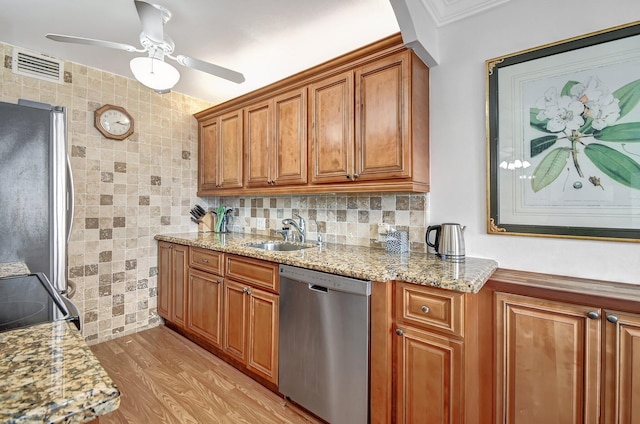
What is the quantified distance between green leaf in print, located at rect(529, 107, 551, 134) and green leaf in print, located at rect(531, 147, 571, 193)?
0.40 feet

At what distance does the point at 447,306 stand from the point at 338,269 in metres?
0.54

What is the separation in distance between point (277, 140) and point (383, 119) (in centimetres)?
95

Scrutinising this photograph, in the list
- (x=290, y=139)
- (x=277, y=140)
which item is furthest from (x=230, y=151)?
(x=290, y=139)

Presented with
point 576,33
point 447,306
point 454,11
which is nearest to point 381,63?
point 454,11

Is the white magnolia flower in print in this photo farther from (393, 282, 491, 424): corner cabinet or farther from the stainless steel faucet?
the stainless steel faucet

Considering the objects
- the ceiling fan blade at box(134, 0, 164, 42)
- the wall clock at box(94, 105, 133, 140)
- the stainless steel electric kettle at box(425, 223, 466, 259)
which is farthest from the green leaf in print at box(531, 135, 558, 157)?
the wall clock at box(94, 105, 133, 140)

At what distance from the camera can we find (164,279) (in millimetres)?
2994

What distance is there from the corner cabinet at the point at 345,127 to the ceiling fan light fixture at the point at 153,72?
875 millimetres

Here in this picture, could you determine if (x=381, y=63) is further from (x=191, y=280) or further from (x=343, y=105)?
(x=191, y=280)

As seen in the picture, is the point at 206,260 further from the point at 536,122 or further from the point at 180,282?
the point at 536,122

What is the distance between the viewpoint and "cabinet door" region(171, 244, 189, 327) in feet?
8.96

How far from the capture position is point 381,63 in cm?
186

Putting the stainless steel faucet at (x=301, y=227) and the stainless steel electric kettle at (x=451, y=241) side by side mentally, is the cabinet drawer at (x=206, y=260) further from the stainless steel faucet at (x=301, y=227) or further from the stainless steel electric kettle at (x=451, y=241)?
the stainless steel electric kettle at (x=451, y=241)

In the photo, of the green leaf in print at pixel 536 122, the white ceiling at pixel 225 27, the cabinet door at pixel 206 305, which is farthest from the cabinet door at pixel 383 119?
the cabinet door at pixel 206 305
